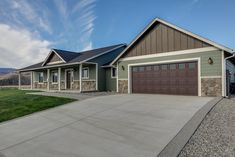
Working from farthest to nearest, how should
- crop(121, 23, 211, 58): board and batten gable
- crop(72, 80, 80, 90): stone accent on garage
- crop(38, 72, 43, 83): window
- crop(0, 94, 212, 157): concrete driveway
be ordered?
crop(38, 72, 43, 83): window
crop(72, 80, 80, 90): stone accent on garage
crop(121, 23, 211, 58): board and batten gable
crop(0, 94, 212, 157): concrete driveway

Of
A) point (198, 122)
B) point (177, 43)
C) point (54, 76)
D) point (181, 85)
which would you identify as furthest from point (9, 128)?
point (54, 76)

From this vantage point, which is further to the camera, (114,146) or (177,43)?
(177,43)

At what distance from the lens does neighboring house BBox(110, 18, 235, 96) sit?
438 inches

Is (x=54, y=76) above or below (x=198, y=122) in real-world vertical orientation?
above

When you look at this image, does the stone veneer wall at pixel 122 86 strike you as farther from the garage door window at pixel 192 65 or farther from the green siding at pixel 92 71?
the garage door window at pixel 192 65

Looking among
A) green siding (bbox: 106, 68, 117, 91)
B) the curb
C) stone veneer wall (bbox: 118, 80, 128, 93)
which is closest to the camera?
the curb

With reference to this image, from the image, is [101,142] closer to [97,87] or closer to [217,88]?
[217,88]

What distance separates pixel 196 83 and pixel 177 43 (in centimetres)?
307

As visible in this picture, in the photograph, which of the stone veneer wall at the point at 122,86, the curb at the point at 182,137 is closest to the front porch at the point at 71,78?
the stone veneer wall at the point at 122,86

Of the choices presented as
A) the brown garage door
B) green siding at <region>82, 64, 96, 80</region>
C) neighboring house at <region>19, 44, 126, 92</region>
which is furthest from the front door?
the brown garage door

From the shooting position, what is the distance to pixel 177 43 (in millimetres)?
12648

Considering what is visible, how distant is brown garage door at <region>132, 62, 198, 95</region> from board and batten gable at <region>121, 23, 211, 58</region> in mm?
1175

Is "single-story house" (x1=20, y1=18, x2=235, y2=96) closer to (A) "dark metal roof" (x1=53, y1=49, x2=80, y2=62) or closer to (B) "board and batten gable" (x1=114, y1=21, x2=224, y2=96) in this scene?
(B) "board and batten gable" (x1=114, y1=21, x2=224, y2=96)

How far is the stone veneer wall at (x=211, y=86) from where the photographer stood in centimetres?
1099
